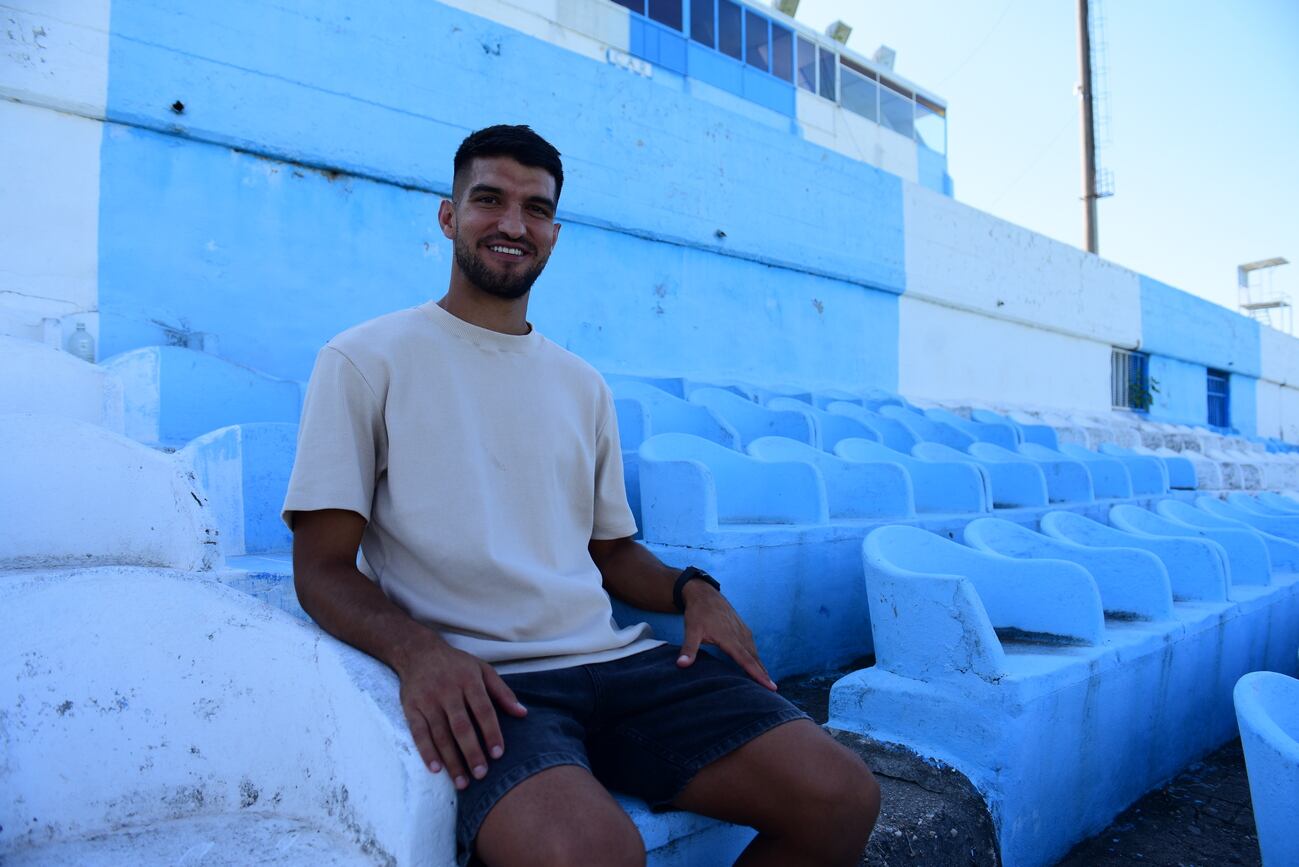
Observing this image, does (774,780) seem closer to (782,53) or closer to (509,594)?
(509,594)

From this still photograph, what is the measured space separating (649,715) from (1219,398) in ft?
62.3

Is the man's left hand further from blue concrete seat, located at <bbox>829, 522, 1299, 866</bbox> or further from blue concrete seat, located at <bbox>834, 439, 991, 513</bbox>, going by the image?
blue concrete seat, located at <bbox>834, 439, 991, 513</bbox>

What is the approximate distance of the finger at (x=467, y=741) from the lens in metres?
1.25

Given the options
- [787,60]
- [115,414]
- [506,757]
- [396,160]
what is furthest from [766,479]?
[787,60]

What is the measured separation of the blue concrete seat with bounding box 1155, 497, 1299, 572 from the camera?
14.4ft

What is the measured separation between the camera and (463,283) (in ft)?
5.94

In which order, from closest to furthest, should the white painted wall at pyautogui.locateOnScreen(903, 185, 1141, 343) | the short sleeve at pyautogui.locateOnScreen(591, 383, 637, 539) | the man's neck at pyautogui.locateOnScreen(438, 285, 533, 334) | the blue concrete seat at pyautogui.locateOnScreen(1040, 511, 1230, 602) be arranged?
the man's neck at pyautogui.locateOnScreen(438, 285, 533, 334) < the short sleeve at pyautogui.locateOnScreen(591, 383, 637, 539) < the blue concrete seat at pyautogui.locateOnScreen(1040, 511, 1230, 602) < the white painted wall at pyautogui.locateOnScreen(903, 185, 1141, 343)

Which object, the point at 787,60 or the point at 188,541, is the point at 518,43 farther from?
the point at 787,60

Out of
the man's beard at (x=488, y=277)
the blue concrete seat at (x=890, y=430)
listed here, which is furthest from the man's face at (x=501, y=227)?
the blue concrete seat at (x=890, y=430)

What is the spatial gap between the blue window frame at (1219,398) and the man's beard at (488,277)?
1830cm

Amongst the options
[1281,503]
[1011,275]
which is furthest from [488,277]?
[1011,275]

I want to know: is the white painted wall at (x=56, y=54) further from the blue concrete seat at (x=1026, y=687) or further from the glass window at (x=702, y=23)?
the glass window at (x=702, y=23)

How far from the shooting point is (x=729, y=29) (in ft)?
47.8

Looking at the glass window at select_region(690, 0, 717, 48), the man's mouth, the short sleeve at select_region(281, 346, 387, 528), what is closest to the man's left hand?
the short sleeve at select_region(281, 346, 387, 528)
